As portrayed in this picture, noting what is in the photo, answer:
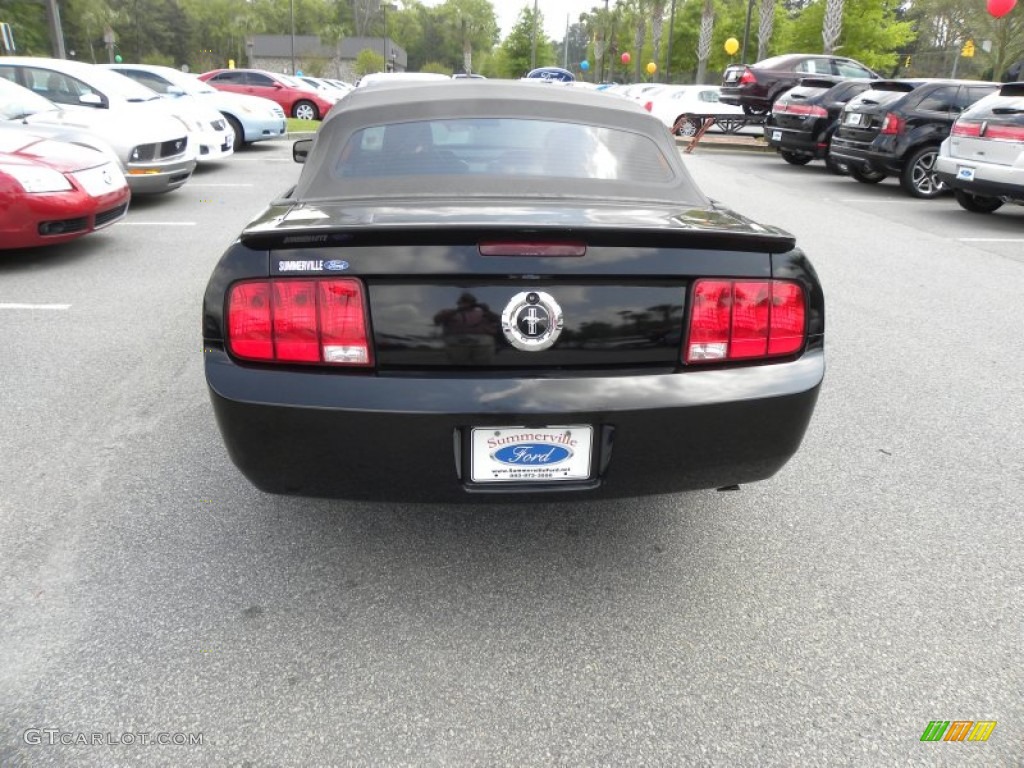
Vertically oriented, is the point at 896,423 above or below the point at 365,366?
below

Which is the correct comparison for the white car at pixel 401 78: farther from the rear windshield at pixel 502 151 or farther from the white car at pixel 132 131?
the white car at pixel 132 131

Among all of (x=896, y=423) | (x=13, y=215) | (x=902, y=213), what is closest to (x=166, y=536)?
(x=896, y=423)

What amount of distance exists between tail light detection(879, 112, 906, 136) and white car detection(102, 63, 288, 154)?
10269mm

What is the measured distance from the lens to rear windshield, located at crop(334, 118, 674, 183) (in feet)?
10.1

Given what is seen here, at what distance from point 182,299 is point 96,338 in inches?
38.2

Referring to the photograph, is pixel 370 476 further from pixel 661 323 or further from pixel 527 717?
pixel 661 323

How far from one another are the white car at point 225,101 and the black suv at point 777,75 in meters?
11.9

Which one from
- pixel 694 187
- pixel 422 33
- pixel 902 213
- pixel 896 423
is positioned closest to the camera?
pixel 694 187

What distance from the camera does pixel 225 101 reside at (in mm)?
15055

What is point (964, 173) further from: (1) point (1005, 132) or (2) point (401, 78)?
(2) point (401, 78)

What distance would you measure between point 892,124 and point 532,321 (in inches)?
452

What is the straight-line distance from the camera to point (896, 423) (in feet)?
12.7

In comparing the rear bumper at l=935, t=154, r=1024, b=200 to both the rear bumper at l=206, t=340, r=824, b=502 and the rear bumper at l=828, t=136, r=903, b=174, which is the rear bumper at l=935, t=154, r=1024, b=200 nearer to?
the rear bumper at l=828, t=136, r=903, b=174

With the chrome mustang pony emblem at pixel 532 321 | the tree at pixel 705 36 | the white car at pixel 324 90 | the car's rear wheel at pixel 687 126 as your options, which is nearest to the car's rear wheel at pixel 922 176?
the car's rear wheel at pixel 687 126
